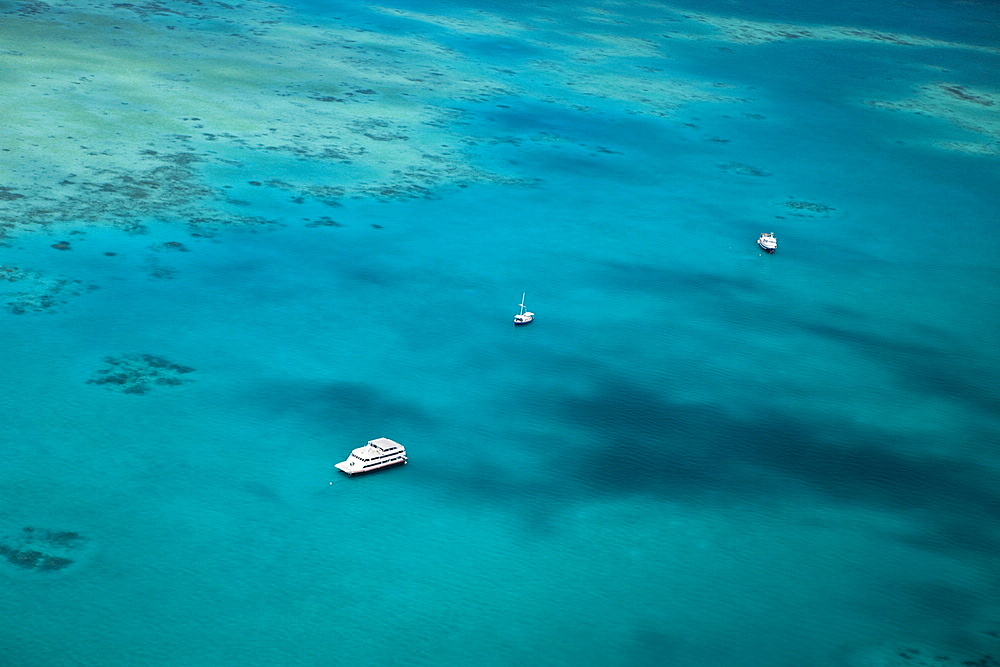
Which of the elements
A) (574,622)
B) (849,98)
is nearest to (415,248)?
(574,622)

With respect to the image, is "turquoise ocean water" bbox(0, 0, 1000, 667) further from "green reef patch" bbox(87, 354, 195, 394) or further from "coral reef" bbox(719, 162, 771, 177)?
"coral reef" bbox(719, 162, 771, 177)

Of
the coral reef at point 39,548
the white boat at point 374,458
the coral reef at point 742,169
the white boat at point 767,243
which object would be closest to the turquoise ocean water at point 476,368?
the coral reef at point 39,548

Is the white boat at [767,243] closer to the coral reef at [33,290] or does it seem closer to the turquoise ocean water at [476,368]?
the turquoise ocean water at [476,368]

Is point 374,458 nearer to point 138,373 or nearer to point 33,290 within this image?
point 138,373

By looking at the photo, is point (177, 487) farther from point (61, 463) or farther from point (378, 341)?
point (378, 341)

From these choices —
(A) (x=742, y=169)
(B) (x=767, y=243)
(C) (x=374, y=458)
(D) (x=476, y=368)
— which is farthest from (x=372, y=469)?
(A) (x=742, y=169)

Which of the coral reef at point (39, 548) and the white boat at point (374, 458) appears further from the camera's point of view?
the white boat at point (374, 458)
